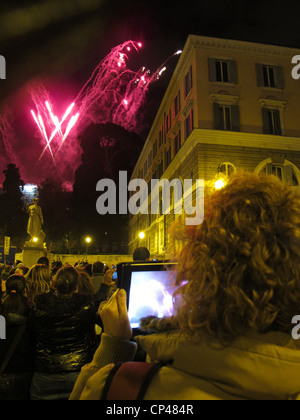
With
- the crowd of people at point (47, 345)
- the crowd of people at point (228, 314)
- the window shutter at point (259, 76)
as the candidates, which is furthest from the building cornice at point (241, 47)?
the crowd of people at point (228, 314)

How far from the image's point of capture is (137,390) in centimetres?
97

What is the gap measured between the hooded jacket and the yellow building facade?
62.9 ft

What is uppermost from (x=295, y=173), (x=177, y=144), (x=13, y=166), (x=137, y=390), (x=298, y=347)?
(x=13, y=166)

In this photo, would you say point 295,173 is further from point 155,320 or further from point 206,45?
point 155,320

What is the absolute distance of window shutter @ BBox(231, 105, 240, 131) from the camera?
68.5ft

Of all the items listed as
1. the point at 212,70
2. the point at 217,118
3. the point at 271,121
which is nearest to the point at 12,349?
the point at 217,118

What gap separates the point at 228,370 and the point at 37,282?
3.55 m

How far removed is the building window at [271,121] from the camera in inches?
837

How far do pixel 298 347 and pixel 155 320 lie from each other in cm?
52

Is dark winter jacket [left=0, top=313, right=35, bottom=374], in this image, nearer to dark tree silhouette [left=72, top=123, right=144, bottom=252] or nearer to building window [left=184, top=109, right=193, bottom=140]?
building window [left=184, top=109, right=193, bottom=140]

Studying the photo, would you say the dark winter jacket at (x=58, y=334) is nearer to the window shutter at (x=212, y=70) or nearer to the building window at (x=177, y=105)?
the window shutter at (x=212, y=70)

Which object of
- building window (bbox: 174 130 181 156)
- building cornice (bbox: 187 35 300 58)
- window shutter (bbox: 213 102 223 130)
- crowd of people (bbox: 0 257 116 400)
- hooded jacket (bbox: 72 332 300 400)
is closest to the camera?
hooded jacket (bbox: 72 332 300 400)

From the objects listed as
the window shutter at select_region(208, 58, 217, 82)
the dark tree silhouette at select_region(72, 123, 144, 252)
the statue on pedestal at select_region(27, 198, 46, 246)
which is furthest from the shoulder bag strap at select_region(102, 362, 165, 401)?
the dark tree silhouette at select_region(72, 123, 144, 252)

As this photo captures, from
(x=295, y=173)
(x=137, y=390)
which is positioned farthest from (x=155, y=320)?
(x=295, y=173)
